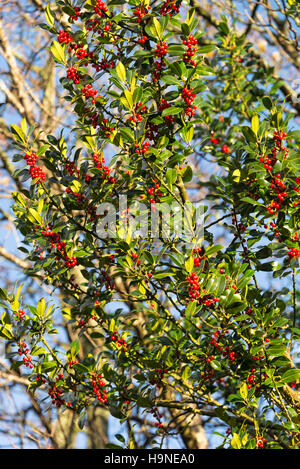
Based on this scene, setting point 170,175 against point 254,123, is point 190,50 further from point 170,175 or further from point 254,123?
point 170,175

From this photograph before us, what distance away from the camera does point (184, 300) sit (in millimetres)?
2381

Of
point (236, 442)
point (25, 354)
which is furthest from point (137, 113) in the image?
point (236, 442)

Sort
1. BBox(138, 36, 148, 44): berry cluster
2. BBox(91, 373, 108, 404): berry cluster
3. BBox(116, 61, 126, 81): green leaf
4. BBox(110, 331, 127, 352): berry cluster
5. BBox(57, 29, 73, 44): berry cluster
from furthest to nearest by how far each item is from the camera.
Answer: BBox(110, 331, 127, 352): berry cluster → BBox(91, 373, 108, 404): berry cluster → BBox(57, 29, 73, 44): berry cluster → BBox(138, 36, 148, 44): berry cluster → BBox(116, 61, 126, 81): green leaf

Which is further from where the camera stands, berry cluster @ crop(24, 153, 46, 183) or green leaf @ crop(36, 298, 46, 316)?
green leaf @ crop(36, 298, 46, 316)

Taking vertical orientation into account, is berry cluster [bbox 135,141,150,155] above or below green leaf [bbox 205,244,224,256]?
above

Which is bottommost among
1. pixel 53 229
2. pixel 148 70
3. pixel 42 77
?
pixel 53 229

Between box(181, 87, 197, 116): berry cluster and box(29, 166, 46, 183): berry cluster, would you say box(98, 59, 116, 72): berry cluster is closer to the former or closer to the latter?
box(181, 87, 197, 116): berry cluster

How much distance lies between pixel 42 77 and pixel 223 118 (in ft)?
14.6

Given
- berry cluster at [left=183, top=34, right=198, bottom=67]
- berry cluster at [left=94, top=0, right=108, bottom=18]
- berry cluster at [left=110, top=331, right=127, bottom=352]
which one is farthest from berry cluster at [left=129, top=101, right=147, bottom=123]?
berry cluster at [left=110, top=331, right=127, bottom=352]

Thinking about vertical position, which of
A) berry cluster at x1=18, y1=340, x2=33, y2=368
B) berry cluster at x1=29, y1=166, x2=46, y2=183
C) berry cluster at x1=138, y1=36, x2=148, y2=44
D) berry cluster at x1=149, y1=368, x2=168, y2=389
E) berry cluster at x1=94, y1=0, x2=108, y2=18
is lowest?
berry cluster at x1=149, y1=368, x2=168, y2=389

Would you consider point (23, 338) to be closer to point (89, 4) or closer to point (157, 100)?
point (157, 100)

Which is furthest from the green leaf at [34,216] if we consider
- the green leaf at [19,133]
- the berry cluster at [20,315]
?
the berry cluster at [20,315]

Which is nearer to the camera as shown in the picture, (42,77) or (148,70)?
(148,70)
